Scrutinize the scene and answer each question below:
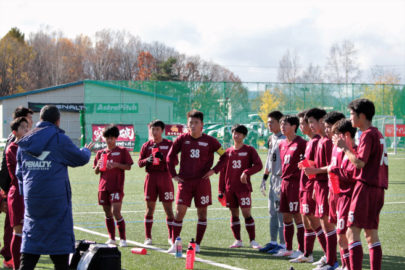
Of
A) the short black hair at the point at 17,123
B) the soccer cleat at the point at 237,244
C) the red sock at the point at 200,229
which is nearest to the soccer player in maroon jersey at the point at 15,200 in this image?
the short black hair at the point at 17,123

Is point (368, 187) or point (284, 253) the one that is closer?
point (368, 187)

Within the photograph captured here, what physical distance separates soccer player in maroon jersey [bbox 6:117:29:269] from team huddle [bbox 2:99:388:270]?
0.04ft

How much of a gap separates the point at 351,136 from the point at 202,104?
34.0 metres

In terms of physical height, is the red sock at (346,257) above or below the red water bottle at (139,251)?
above

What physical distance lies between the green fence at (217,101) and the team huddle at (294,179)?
27.2 meters

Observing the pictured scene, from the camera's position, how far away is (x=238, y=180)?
374 inches

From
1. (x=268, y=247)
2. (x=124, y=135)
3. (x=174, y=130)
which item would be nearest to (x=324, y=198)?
(x=268, y=247)

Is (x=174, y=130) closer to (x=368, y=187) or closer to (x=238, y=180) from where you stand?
(x=238, y=180)

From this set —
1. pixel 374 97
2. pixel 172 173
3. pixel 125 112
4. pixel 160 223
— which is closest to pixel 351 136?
pixel 172 173

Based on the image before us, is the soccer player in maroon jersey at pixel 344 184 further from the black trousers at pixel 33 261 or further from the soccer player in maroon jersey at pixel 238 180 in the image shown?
the black trousers at pixel 33 261

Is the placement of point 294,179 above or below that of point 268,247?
above

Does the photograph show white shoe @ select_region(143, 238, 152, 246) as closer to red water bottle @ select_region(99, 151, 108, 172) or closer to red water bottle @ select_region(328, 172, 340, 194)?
red water bottle @ select_region(99, 151, 108, 172)

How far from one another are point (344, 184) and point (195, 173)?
2980 millimetres

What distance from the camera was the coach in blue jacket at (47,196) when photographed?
579 cm
